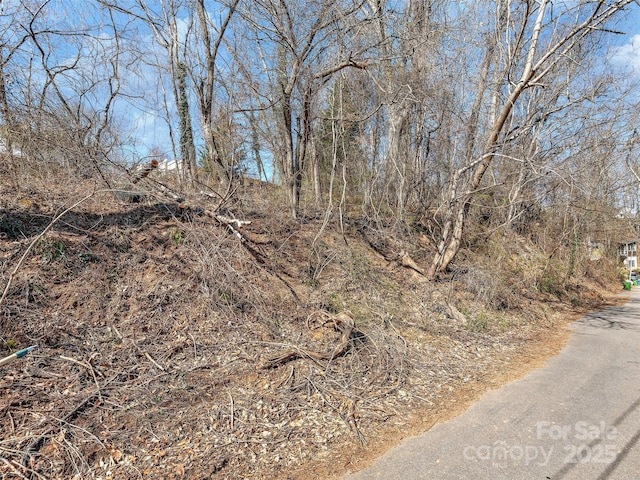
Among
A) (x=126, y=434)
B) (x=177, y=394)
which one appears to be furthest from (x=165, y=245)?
(x=126, y=434)

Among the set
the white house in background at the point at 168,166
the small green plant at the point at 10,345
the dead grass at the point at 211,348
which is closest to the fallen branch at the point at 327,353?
the dead grass at the point at 211,348

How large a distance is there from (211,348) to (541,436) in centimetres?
378

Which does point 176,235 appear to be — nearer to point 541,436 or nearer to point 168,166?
point 168,166

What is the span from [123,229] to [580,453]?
676 centimetres

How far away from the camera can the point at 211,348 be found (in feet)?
16.4

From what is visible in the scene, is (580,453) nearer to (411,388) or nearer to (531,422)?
(531,422)

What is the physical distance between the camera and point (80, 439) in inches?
130

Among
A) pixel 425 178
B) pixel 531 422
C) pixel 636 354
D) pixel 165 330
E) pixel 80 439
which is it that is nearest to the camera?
pixel 80 439

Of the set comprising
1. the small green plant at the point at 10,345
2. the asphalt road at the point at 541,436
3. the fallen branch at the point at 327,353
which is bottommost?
the asphalt road at the point at 541,436

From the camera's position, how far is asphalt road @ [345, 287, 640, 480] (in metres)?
3.16

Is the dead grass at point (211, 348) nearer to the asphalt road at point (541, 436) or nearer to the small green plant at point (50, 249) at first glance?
the small green plant at point (50, 249)

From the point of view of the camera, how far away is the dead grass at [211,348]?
3.35 meters

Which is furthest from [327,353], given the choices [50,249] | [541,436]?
[50,249]

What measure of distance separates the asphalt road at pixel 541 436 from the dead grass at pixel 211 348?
0.28 meters
